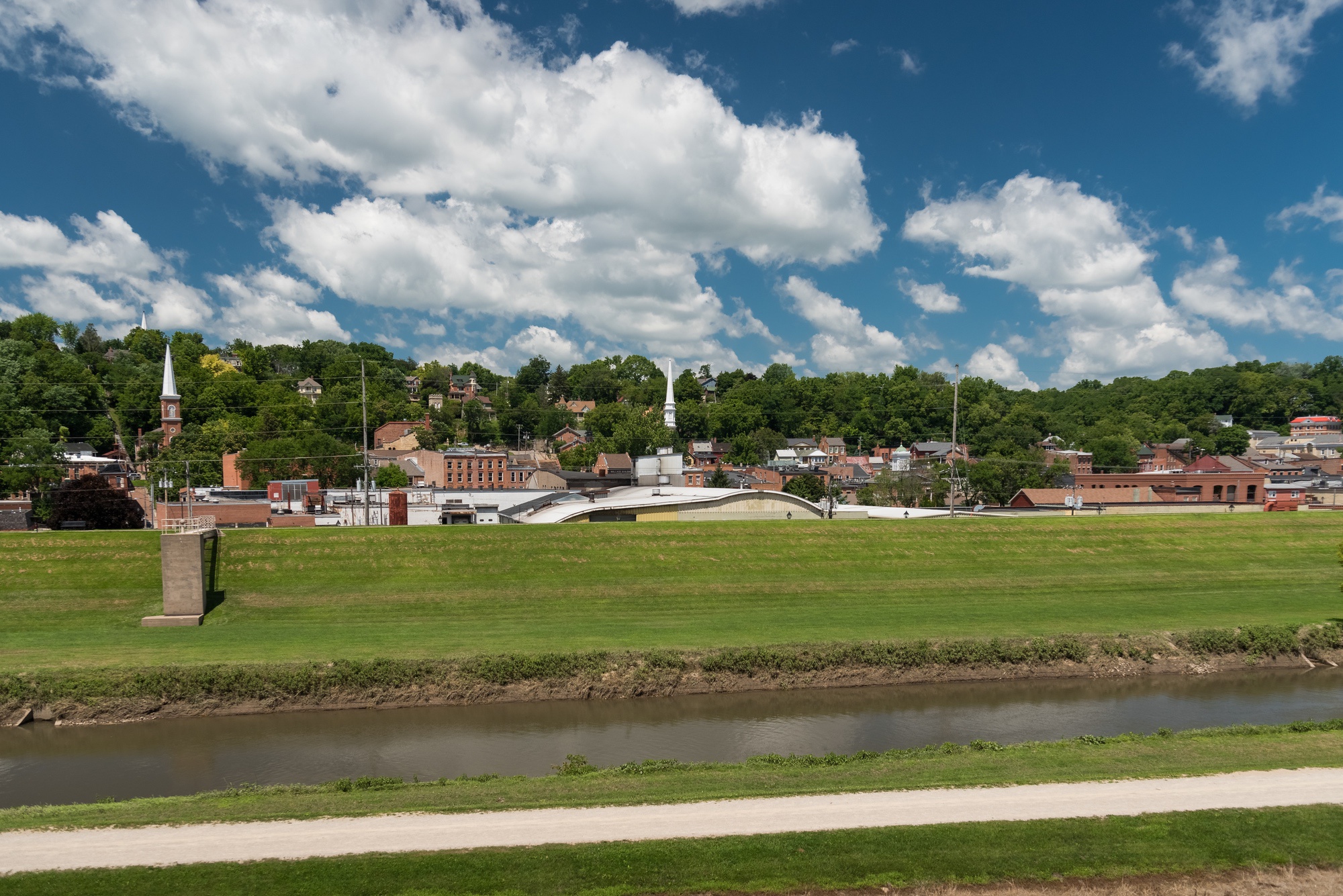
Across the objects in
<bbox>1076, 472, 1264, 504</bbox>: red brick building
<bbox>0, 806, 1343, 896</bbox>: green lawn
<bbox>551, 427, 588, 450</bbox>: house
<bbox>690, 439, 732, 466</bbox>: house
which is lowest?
<bbox>0, 806, 1343, 896</bbox>: green lawn

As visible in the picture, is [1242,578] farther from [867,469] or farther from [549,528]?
[867,469]

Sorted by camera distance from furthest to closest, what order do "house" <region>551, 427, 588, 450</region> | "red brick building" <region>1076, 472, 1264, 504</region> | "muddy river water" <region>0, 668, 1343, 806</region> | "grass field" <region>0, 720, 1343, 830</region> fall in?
1. "house" <region>551, 427, 588, 450</region>
2. "red brick building" <region>1076, 472, 1264, 504</region>
3. "muddy river water" <region>0, 668, 1343, 806</region>
4. "grass field" <region>0, 720, 1343, 830</region>

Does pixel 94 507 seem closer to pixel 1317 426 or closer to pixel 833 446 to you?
pixel 833 446

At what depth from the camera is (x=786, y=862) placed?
425 inches

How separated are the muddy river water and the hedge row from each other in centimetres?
80

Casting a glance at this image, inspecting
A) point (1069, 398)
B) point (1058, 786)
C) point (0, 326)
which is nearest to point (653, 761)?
point (1058, 786)

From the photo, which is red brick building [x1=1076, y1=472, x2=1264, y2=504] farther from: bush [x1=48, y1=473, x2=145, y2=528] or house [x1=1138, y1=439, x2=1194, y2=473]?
bush [x1=48, y1=473, x2=145, y2=528]

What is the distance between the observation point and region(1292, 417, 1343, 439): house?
457 feet

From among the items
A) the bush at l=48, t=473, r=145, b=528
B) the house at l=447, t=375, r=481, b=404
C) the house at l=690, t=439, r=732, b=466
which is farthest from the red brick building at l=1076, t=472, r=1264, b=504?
the house at l=447, t=375, r=481, b=404

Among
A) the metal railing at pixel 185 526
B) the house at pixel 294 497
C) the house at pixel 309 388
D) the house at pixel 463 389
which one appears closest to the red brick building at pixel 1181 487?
the house at pixel 294 497

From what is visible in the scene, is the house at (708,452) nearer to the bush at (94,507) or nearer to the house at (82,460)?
the house at (82,460)

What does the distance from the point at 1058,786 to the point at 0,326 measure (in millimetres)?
154206

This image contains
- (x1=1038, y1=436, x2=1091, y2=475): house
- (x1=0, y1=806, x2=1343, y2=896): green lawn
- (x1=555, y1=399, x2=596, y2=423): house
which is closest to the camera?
(x1=0, y1=806, x2=1343, y2=896): green lawn

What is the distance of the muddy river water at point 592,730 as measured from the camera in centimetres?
1688
